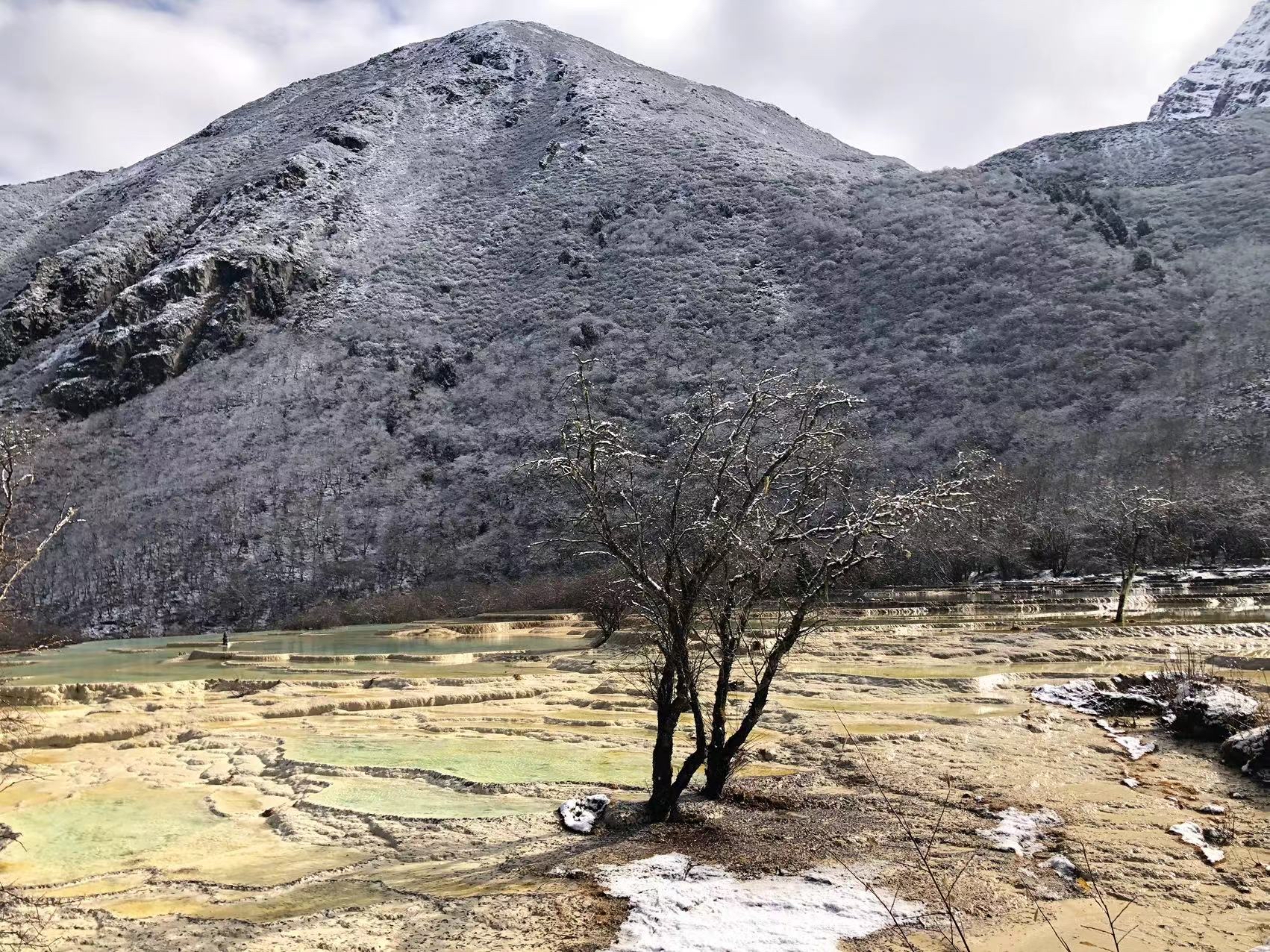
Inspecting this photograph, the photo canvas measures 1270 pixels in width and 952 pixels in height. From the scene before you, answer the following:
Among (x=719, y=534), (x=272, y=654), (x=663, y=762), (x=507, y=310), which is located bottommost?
(x=272, y=654)

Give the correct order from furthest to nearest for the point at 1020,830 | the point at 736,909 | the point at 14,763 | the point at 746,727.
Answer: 1. the point at 14,763
2. the point at 746,727
3. the point at 1020,830
4. the point at 736,909

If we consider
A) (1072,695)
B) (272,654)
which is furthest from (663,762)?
(272,654)

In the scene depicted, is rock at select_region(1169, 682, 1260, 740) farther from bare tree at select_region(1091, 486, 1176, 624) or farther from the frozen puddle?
bare tree at select_region(1091, 486, 1176, 624)

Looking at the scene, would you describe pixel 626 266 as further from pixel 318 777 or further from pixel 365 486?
pixel 318 777

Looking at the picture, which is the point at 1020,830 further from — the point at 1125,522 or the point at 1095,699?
the point at 1125,522

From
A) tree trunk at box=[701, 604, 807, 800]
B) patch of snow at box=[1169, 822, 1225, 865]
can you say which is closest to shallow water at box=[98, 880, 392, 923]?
tree trunk at box=[701, 604, 807, 800]

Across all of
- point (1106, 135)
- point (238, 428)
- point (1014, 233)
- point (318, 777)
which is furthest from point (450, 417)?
point (1106, 135)

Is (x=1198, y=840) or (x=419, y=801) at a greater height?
(x=1198, y=840)
